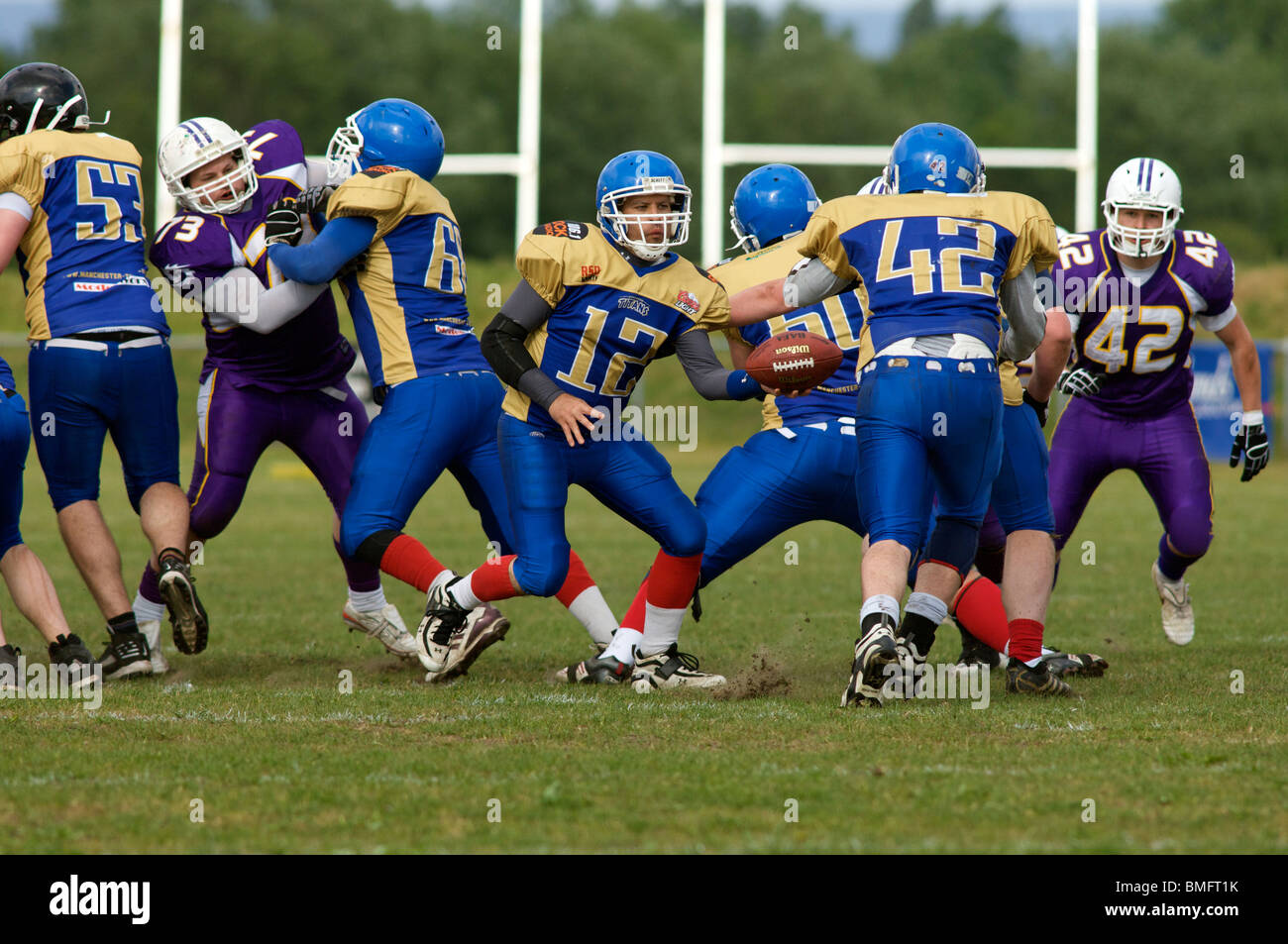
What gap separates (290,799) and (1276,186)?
3512 cm

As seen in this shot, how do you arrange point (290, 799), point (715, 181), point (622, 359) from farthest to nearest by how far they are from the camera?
Result: point (715, 181) < point (622, 359) < point (290, 799)

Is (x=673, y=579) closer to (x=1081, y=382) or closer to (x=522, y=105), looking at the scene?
(x=1081, y=382)

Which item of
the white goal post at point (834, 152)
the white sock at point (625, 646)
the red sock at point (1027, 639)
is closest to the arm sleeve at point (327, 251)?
the white sock at point (625, 646)

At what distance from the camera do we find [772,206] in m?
5.77

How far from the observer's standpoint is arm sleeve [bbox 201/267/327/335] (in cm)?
538

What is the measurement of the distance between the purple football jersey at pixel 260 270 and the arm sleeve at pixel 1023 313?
2347 mm

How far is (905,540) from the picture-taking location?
4684 millimetres

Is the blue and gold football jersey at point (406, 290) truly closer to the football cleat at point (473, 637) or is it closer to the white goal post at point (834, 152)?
the football cleat at point (473, 637)

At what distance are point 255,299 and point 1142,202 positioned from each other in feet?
10.5

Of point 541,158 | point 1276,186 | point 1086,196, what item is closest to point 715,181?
point 1086,196

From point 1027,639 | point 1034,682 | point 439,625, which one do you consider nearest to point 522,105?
point 439,625
